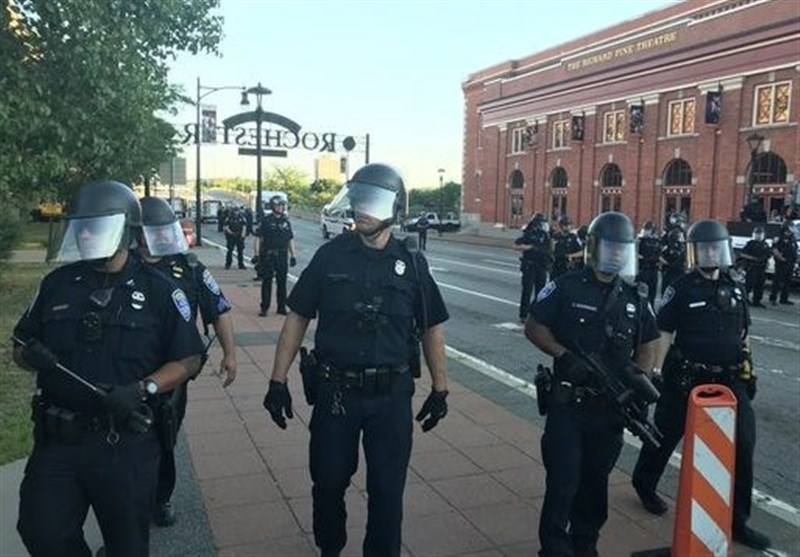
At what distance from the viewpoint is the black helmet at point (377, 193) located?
3.57 metres

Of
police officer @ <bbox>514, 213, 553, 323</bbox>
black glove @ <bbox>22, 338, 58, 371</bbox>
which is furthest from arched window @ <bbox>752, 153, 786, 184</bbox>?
black glove @ <bbox>22, 338, 58, 371</bbox>

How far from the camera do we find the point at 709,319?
443 cm

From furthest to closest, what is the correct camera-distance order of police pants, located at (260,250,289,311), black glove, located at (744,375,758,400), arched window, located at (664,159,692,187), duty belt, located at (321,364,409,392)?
1. arched window, located at (664,159,692,187)
2. police pants, located at (260,250,289,311)
3. black glove, located at (744,375,758,400)
4. duty belt, located at (321,364,409,392)

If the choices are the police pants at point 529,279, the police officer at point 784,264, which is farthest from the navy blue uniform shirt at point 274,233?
the police officer at point 784,264

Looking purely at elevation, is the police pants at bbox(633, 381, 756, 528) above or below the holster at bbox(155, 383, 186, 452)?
below

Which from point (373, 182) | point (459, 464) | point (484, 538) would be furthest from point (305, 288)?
point (459, 464)

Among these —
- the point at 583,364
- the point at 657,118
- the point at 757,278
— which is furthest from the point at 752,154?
the point at 583,364

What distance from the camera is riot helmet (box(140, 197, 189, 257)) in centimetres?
468

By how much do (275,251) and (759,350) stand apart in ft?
24.4

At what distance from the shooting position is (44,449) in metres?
2.86

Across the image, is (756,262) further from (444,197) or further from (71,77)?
(444,197)

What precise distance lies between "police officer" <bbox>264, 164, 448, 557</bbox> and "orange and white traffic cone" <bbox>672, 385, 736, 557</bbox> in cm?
129

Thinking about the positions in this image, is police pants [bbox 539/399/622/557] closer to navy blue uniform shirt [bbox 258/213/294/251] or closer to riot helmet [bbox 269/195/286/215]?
navy blue uniform shirt [bbox 258/213/294/251]

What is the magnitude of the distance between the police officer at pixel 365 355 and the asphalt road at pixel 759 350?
3093 millimetres
